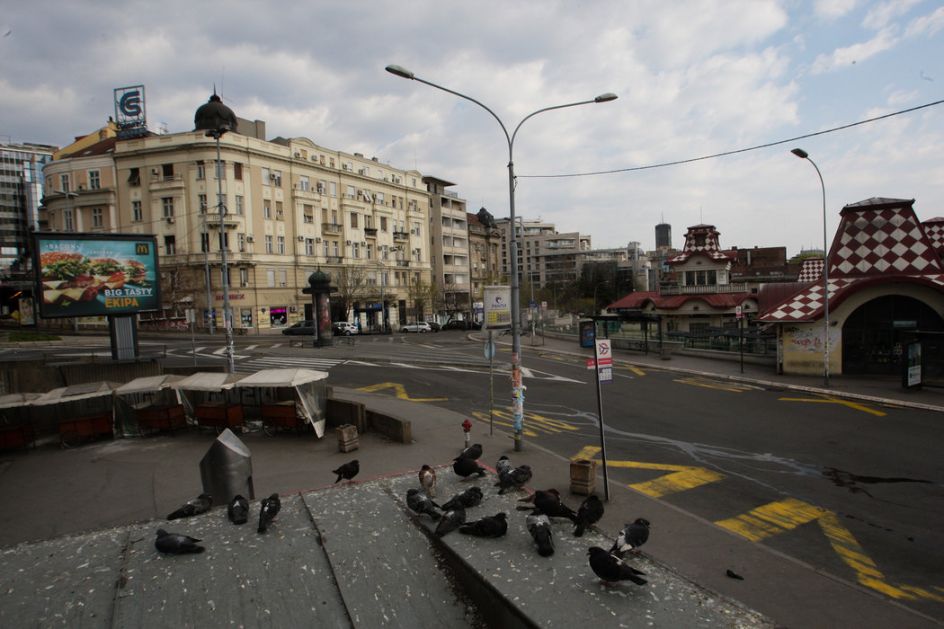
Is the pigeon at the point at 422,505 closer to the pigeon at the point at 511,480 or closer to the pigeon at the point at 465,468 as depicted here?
the pigeon at the point at 511,480

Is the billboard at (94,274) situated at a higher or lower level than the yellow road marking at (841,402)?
higher

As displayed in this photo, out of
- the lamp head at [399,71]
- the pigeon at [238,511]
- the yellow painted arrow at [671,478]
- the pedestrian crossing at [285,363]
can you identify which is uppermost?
the lamp head at [399,71]

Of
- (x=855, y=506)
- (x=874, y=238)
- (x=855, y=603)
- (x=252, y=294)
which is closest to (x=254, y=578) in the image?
(x=855, y=603)

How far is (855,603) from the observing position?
6.00m

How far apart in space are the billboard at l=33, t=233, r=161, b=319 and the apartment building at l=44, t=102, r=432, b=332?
29.6 metres

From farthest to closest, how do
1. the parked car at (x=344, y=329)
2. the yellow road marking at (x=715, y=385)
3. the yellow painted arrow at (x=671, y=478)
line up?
the parked car at (x=344, y=329)
the yellow road marking at (x=715, y=385)
the yellow painted arrow at (x=671, y=478)

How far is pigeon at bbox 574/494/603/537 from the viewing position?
6406 millimetres

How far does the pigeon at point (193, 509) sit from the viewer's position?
23.0ft

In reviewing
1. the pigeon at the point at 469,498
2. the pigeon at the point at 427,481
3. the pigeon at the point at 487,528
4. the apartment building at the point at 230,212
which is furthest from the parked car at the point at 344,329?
the pigeon at the point at 487,528

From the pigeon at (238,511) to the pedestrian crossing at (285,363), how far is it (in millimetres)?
21567

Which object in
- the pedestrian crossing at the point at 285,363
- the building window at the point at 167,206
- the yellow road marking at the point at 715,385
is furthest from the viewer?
the building window at the point at 167,206

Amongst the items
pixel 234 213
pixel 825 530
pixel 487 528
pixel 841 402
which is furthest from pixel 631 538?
pixel 234 213

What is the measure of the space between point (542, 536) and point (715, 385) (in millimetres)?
18796

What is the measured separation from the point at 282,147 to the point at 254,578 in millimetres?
58975
